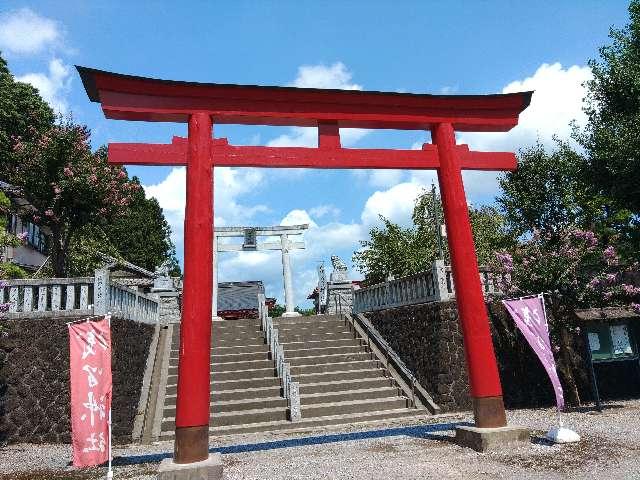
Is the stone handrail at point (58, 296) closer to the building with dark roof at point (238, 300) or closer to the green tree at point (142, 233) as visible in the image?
the building with dark roof at point (238, 300)

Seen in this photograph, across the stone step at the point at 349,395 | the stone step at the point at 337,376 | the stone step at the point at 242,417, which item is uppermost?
the stone step at the point at 337,376

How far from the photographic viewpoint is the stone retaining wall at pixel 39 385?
28.3ft

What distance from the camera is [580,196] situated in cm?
1933

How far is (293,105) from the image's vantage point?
729 cm

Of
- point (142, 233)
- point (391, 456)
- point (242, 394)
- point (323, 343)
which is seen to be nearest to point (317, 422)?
point (242, 394)

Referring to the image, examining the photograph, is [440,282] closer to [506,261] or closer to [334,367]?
[506,261]

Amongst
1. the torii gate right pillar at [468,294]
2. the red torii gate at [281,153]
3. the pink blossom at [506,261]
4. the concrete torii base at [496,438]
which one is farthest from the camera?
the pink blossom at [506,261]

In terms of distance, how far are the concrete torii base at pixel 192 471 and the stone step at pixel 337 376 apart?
578 centimetres

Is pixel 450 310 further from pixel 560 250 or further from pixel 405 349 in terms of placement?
pixel 560 250

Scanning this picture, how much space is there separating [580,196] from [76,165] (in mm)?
19853

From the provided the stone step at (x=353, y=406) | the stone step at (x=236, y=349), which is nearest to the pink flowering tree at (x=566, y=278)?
the stone step at (x=353, y=406)

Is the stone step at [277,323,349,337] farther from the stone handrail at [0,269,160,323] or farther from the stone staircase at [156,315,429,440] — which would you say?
the stone handrail at [0,269,160,323]

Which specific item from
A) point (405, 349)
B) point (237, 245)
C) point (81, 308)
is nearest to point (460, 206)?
point (405, 349)

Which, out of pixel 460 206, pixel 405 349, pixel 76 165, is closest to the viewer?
pixel 460 206
